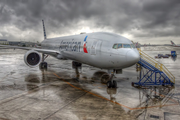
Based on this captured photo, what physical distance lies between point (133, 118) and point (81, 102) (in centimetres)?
335

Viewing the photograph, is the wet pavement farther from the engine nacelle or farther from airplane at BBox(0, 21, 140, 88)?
the engine nacelle

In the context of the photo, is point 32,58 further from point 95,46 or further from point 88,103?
point 88,103

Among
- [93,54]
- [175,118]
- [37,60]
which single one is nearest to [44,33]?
[37,60]

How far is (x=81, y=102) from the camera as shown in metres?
9.07

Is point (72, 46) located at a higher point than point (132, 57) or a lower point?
higher

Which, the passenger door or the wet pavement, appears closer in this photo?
→ the wet pavement

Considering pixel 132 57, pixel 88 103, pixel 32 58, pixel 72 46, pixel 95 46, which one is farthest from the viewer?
pixel 32 58

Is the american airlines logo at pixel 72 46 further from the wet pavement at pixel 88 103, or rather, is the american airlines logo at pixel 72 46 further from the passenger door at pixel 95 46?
the wet pavement at pixel 88 103

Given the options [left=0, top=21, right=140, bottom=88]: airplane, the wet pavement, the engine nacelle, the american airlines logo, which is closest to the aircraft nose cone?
[left=0, top=21, right=140, bottom=88]: airplane

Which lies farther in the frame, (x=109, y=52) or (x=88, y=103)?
(x=109, y=52)

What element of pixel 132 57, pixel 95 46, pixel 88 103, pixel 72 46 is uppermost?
pixel 72 46

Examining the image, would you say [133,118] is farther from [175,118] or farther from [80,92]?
[80,92]

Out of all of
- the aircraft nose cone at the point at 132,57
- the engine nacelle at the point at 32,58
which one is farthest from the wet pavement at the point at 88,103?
the engine nacelle at the point at 32,58

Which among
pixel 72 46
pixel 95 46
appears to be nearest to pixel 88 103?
pixel 95 46
